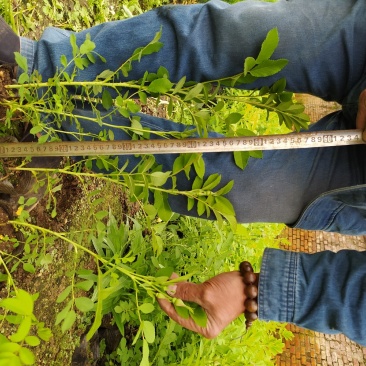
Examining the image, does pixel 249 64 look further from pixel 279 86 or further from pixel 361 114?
pixel 361 114

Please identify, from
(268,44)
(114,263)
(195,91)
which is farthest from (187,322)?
(268,44)

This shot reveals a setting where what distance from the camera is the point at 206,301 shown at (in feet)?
3.11

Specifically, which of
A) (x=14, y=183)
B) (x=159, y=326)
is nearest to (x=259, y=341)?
(x=159, y=326)

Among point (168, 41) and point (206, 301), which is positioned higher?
point (168, 41)

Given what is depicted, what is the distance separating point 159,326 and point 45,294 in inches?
19.2

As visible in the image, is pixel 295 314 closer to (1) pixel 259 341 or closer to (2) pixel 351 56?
(2) pixel 351 56

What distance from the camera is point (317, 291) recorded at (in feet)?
3.04

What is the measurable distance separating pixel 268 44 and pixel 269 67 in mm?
47

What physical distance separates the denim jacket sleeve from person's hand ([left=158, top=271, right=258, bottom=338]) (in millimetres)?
54

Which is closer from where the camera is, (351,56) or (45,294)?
(351,56)

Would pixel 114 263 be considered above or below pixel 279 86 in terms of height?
below

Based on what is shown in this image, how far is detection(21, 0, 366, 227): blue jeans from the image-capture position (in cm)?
95

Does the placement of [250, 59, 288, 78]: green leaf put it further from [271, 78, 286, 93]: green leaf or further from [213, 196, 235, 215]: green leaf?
[213, 196, 235, 215]: green leaf

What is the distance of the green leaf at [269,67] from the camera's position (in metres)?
0.87
